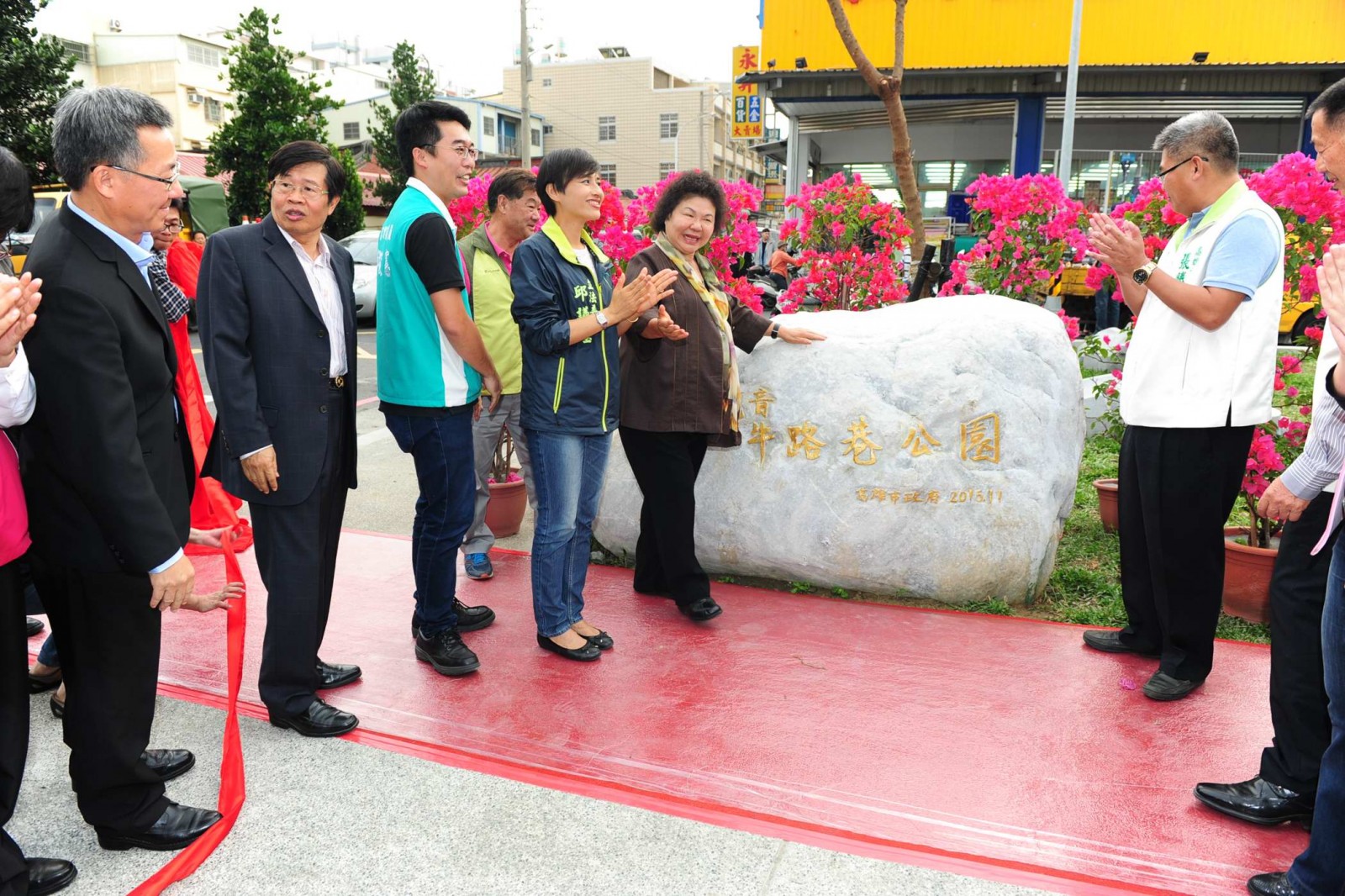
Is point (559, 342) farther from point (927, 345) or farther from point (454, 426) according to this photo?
point (927, 345)

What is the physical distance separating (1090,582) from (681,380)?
2.13 metres

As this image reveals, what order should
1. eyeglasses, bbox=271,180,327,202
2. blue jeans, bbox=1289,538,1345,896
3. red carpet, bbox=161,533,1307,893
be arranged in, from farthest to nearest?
eyeglasses, bbox=271,180,327,202 < red carpet, bbox=161,533,1307,893 < blue jeans, bbox=1289,538,1345,896

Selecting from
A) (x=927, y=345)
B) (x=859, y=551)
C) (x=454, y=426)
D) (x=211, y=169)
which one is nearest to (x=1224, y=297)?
(x=927, y=345)

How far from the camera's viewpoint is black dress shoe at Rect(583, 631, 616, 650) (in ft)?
11.2

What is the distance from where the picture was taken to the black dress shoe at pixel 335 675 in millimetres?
3109

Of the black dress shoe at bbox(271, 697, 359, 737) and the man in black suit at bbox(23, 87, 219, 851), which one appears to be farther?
the black dress shoe at bbox(271, 697, 359, 737)

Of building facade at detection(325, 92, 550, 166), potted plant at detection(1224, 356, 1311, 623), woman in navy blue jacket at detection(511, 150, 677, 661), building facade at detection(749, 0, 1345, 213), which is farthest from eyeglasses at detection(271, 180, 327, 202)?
building facade at detection(325, 92, 550, 166)

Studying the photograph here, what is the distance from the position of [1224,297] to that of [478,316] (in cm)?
280

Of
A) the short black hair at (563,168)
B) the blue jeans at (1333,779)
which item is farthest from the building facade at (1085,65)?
the blue jeans at (1333,779)

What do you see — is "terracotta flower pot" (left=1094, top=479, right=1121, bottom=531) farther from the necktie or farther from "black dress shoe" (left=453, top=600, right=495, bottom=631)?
the necktie

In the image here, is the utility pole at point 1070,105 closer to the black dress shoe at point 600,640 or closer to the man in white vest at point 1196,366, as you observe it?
the man in white vest at point 1196,366

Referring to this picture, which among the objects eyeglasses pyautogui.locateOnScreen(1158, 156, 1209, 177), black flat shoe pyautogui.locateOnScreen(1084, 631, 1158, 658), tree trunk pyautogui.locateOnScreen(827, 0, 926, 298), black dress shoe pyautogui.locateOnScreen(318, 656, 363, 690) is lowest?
black dress shoe pyautogui.locateOnScreen(318, 656, 363, 690)

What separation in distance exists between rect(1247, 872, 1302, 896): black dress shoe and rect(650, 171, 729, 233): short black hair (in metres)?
2.57

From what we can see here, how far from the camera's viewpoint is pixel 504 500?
188 inches
